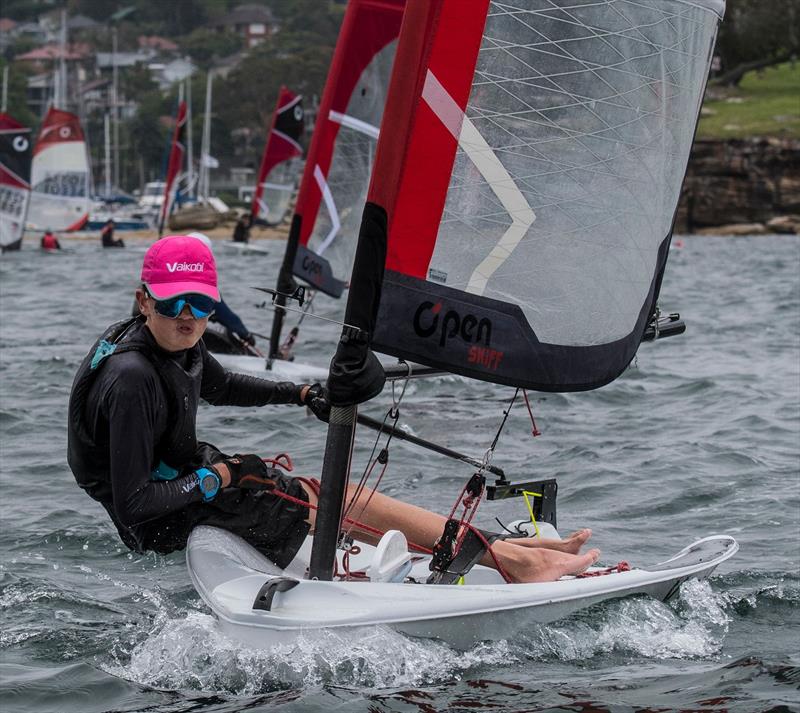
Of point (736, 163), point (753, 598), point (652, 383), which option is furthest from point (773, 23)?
point (753, 598)

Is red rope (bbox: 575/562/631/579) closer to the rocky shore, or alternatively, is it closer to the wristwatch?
the wristwatch

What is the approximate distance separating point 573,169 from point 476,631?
1.36 meters

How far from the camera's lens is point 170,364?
3697 millimetres

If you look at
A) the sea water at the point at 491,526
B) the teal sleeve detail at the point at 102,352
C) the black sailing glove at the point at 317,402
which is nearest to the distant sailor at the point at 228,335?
the sea water at the point at 491,526

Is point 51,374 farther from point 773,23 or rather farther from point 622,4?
point 773,23

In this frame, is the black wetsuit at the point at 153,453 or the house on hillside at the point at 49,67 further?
the house on hillside at the point at 49,67

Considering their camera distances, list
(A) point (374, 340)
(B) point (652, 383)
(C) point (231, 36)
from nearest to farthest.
A: 1. (A) point (374, 340)
2. (B) point (652, 383)
3. (C) point (231, 36)

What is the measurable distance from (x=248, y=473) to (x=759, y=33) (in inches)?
2198

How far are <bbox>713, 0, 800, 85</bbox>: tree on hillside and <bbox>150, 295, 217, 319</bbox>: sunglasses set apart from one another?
54.6 m

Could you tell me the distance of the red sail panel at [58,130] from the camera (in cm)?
2788

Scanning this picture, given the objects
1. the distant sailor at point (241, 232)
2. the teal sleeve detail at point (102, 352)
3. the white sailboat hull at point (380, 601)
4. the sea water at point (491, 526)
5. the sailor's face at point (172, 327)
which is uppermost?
the sailor's face at point (172, 327)

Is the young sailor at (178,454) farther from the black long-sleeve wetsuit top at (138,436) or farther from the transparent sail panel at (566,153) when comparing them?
the transparent sail panel at (566,153)

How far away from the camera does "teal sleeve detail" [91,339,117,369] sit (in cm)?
360

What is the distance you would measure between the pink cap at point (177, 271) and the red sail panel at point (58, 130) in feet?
83.2
